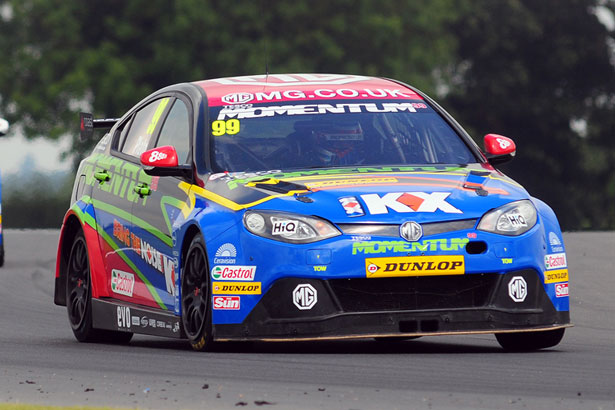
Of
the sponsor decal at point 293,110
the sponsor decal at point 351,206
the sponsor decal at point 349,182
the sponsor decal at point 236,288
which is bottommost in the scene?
the sponsor decal at point 236,288

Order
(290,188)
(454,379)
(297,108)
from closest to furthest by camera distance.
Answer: (454,379), (290,188), (297,108)

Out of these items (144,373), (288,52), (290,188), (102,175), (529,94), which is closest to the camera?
(144,373)

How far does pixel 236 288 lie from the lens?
27.7ft

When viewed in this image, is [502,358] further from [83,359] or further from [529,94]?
[529,94]

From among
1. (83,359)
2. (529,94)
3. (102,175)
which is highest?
(102,175)

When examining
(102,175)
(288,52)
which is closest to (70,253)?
(102,175)

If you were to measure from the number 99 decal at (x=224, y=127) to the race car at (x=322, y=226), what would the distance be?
2cm

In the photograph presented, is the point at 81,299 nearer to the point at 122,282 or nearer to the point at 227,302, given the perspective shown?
the point at 122,282

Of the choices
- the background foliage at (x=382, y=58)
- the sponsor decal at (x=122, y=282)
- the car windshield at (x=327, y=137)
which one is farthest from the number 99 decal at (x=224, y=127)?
the background foliage at (x=382, y=58)

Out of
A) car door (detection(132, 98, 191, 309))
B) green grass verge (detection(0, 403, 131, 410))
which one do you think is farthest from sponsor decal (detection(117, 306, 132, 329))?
green grass verge (detection(0, 403, 131, 410))

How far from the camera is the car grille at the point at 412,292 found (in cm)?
838

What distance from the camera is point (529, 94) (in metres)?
57.4

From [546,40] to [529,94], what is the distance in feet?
6.88

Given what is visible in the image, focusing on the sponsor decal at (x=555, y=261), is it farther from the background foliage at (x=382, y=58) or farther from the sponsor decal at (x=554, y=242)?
the background foliage at (x=382, y=58)
